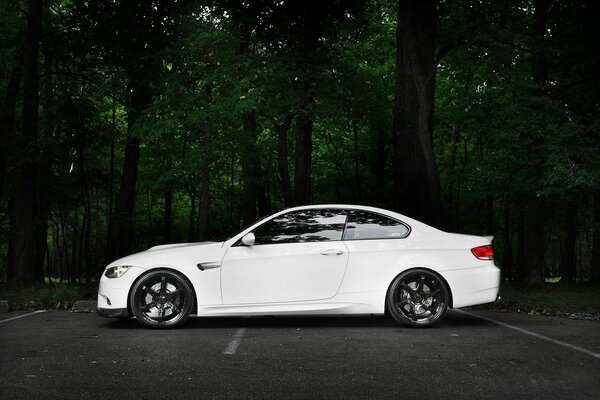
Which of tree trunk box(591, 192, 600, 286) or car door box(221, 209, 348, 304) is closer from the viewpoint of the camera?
car door box(221, 209, 348, 304)

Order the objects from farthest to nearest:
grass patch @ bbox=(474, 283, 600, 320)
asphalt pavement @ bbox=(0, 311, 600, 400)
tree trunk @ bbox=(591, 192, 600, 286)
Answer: tree trunk @ bbox=(591, 192, 600, 286)
grass patch @ bbox=(474, 283, 600, 320)
asphalt pavement @ bbox=(0, 311, 600, 400)

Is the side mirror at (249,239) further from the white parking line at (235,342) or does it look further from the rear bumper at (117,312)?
the rear bumper at (117,312)

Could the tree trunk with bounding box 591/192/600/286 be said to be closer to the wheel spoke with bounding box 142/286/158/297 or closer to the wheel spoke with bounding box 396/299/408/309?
the wheel spoke with bounding box 396/299/408/309

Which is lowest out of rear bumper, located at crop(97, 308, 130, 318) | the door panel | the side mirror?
rear bumper, located at crop(97, 308, 130, 318)

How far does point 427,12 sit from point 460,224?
2138 cm

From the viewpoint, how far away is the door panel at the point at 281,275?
27.6 ft

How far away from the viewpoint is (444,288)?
855 centimetres

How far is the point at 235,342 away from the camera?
7406 mm

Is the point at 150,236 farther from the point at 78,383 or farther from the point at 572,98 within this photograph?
the point at 78,383

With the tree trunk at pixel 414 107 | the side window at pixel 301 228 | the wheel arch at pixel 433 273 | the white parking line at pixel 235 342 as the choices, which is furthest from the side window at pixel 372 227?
the tree trunk at pixel 414 107

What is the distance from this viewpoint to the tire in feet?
27.8

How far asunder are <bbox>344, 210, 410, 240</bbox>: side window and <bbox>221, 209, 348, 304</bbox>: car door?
261 millimetres

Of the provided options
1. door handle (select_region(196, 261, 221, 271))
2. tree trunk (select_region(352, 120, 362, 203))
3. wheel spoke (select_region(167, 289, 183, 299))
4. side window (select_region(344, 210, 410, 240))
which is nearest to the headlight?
wheel spoke (select_region(167, 289, 183, 299))

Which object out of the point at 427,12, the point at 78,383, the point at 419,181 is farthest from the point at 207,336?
the point at 427,12
